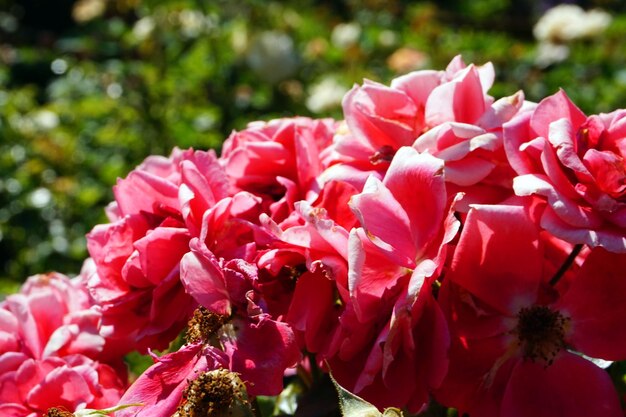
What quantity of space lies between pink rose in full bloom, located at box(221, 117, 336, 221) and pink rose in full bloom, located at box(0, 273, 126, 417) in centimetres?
21

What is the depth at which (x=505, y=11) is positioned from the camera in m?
6.47

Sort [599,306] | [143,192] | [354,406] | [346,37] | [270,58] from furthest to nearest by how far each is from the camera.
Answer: [346,37], [270,58], [143,192], [599,306], [354,406]

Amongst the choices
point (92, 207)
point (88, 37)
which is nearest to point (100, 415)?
point (92, 207)

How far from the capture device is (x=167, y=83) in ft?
9.70

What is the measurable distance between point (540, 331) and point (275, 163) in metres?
0.31

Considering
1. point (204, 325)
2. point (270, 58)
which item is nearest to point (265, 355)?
point (204, 325)

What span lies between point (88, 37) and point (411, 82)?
9.19 feet

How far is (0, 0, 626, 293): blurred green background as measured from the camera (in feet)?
8.45

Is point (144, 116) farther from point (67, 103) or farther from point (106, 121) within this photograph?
point (67, 103)

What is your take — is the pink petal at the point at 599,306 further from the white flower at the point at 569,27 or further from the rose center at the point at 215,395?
the white flower at the point at 569,27

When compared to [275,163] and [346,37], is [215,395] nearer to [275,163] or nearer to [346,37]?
[275,163]

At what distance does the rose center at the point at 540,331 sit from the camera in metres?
0.79

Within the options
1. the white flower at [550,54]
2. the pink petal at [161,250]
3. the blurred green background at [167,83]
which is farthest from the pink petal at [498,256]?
the white flower at [550,54]

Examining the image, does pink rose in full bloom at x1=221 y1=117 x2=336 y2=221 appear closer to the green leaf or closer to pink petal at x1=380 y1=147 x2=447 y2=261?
pink petal at x1=380 y1=147 x2=447 y2=261
